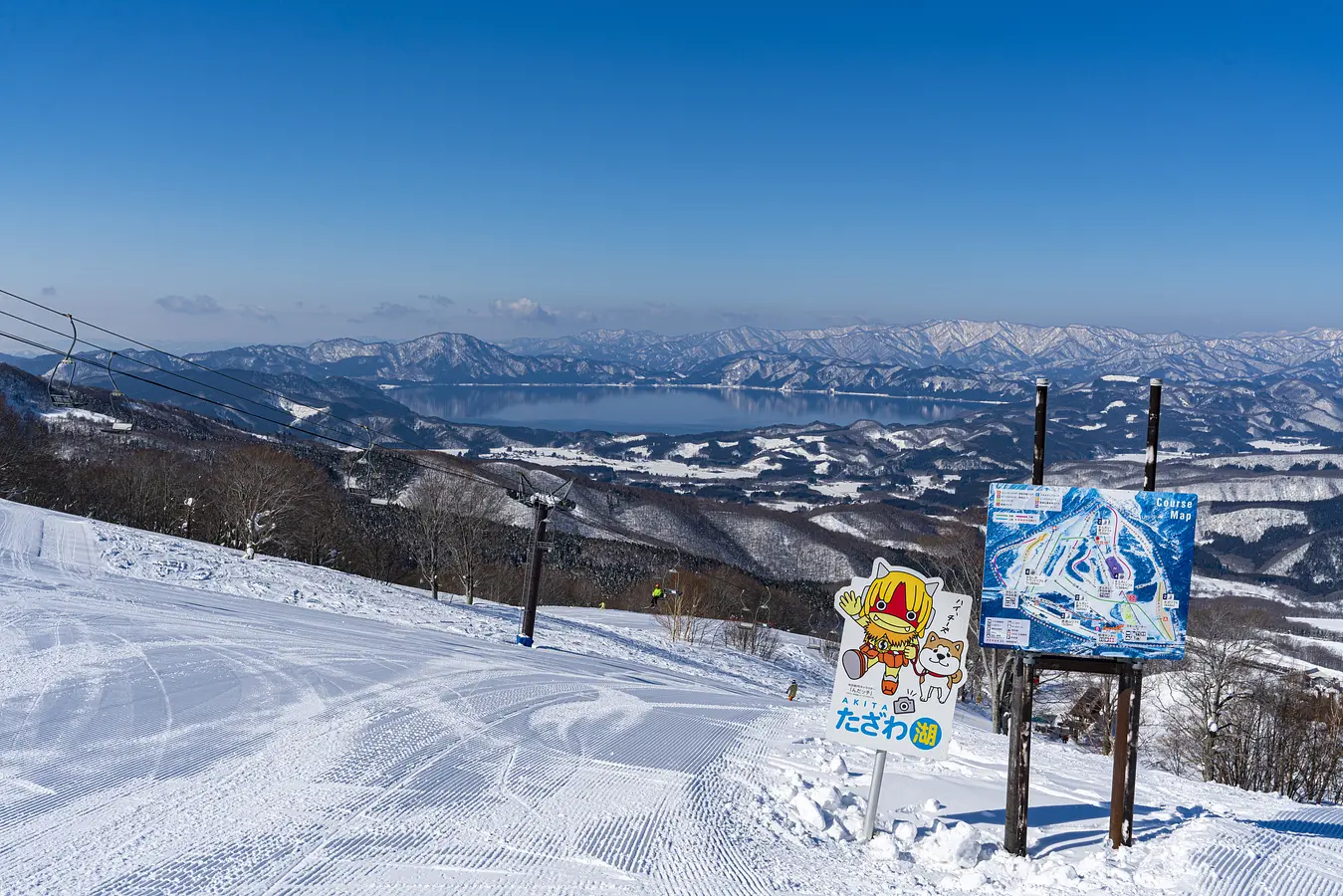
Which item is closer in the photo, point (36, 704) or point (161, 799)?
point (161, 799)

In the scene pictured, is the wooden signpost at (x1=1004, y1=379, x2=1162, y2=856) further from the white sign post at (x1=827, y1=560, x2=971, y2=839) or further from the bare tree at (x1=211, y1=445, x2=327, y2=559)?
the bare tree at (x1=211, y1=445, x2=327, y2=559)

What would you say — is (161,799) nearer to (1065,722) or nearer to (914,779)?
(914,779)

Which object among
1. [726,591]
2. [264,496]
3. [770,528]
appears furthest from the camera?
[770,528]

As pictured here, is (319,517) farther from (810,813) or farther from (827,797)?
(810,813)

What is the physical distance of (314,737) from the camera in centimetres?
762

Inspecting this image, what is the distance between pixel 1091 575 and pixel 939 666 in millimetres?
1330

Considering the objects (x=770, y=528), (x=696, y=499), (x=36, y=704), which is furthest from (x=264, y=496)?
(x=696, y=499)

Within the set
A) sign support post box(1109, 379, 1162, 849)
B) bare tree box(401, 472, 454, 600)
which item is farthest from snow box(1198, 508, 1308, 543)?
sign support post box(1109, 379, 1162, 849)

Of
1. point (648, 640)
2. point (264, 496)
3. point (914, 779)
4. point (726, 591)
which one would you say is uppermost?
point (914, 779)

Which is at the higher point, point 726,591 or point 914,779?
point 914,779

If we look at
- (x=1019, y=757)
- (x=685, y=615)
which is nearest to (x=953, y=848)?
(x=1019, y=757)

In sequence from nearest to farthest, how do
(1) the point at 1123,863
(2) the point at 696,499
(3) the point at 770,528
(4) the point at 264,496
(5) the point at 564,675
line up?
1. (1) the point at 1123,863
2. (5) the point at 564,675
3. (4) the point at 264,496
4. (3) the point at 770,528
5. (2) the point at 696,499

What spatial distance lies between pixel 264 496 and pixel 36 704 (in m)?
30.0

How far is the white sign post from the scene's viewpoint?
20.8 feet
